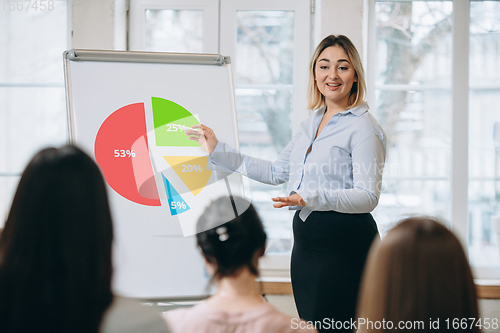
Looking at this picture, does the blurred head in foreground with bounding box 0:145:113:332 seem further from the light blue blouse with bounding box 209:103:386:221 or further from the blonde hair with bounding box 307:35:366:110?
the blonde hair with bounding box 307:35:366:110

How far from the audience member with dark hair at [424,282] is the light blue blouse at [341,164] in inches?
25.0

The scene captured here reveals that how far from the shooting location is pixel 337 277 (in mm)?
1298

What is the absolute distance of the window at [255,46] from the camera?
253cm

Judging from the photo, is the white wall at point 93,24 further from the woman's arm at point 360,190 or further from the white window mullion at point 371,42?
the woman's arm at point 360,190

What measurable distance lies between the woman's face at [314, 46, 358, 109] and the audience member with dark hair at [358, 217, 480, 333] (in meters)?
0.89

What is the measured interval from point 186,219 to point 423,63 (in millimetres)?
1913

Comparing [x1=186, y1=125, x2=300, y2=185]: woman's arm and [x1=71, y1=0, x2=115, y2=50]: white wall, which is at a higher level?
[x1=71, y1=0, x2=115, y2=50]: white wall

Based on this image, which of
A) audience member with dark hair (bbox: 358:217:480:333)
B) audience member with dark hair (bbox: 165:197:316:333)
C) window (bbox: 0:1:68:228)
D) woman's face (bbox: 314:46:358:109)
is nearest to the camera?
audience member with dark hair (bbox: 358:217:480:333)

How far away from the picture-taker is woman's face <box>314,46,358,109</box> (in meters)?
1.41

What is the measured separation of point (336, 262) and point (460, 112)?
5.80 feet

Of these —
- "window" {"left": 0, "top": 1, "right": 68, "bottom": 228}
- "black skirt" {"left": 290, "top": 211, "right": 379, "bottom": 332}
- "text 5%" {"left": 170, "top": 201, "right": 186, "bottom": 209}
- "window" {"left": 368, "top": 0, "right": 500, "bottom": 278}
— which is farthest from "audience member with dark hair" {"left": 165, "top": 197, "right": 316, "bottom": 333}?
"window" {"left": 0, "top": 1, "right": 68, "bottom": 228}

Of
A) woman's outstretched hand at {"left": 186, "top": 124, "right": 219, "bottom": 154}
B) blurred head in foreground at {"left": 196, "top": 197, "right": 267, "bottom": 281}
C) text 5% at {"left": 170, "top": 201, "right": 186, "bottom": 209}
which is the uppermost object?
woman's outstretched hand at {"left": 186, "top": 124, "right": 219, "bottom": 154}

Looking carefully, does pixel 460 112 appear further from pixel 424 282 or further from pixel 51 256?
pixel 51 256

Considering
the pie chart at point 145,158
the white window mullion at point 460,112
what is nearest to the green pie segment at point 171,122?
the pie chart at point 145,158
